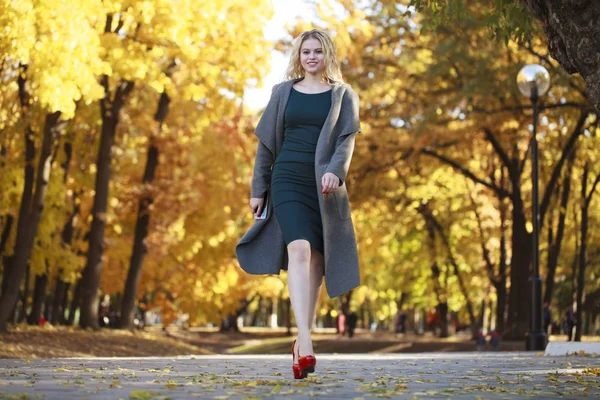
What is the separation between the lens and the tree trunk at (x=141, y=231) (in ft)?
84.5

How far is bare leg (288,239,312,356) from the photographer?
689 cm

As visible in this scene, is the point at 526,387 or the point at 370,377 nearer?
the point at 526,387

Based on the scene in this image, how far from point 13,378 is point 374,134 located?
2006 cm

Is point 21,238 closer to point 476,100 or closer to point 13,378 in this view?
point 476,100

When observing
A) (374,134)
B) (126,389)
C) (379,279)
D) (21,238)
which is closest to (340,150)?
(126,389)

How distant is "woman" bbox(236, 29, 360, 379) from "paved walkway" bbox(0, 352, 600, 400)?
59 cm

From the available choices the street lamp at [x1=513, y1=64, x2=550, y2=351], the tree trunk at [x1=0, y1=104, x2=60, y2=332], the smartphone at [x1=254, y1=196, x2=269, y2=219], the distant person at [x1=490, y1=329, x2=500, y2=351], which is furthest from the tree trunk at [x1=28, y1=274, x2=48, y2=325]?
the smartphone at [x1=254, y1=196, x2=269, y2=219]

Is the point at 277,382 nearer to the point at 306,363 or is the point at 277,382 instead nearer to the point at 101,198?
the point at 306,363

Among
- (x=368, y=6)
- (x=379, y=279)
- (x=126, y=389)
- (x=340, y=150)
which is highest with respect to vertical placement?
(x=368, y=6)

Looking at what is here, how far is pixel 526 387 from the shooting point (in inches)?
267

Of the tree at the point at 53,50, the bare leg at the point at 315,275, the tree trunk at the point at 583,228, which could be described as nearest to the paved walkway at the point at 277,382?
the bare leg at the point at 315,275

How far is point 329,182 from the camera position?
6777mm

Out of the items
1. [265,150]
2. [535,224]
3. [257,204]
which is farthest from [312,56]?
[535,224]

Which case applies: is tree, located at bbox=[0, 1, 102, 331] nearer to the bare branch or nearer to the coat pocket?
the coat pocket
